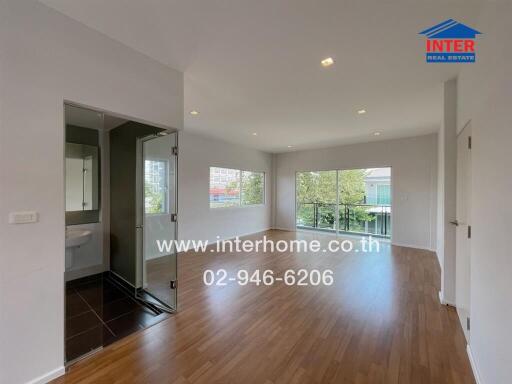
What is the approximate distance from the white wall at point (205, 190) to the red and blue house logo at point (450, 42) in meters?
4.52

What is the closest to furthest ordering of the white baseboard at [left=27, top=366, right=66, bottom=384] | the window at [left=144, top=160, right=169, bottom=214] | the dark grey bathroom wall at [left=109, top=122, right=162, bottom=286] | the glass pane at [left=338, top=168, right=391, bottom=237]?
the white baseboard at [left=27, top=366, right=66, bottom=384] < the window at [left=144, top=160, right=169, bottom=214] < the dark grey bathroom wall at [left=109, top=122, right=162, bottom=286] < the glass pane at [left=338, top=168, right=391, bottom=237]

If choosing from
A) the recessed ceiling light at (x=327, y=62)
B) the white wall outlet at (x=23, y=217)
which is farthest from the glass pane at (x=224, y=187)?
the white wall outlet at (x=23, y=217)

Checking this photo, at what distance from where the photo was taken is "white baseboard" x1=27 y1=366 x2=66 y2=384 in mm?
1566

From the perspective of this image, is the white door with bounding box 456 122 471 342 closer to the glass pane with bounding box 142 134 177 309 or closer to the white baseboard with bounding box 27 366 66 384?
the glass pane with bounding box 142 134 177 309

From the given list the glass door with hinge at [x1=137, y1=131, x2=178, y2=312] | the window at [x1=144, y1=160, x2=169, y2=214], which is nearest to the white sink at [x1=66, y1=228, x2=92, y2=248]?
the glass door with hinge at [x1=137, y1=131, x2=178, y2=312]

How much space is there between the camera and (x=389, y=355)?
1.88 metres

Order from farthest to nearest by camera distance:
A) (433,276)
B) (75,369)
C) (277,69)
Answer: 1. (433,276)
2. (277,69)
3. (75,369)

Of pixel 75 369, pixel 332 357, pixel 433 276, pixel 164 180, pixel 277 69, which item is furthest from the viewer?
pixel 433 276

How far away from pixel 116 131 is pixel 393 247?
6223mm

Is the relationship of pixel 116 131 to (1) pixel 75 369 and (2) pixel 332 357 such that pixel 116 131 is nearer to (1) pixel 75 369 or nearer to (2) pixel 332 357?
(1) pixel 75 369

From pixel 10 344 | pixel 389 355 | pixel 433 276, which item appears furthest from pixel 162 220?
pixel 433 276

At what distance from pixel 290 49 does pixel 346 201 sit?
5454 mm

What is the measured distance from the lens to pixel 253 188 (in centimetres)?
738

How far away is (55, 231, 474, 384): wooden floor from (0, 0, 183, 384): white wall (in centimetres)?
38
